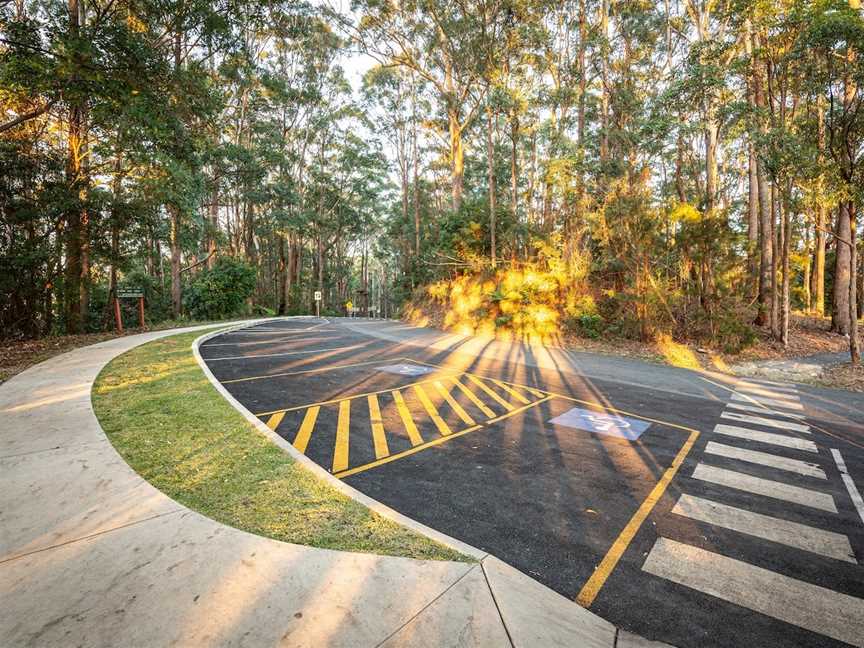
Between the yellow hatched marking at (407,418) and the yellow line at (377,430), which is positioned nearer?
the yellow line at (377,430)

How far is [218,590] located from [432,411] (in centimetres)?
494

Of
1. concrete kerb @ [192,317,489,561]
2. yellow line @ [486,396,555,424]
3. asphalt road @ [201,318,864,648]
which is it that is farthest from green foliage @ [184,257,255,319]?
yellow line @ [486,396,555,424]

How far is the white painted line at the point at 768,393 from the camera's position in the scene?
884cm

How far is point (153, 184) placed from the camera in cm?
1490

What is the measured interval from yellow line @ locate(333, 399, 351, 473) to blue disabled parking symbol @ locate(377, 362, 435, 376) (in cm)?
314

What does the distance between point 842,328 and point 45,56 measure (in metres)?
29.5

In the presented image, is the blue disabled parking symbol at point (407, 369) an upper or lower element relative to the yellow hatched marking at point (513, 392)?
upper

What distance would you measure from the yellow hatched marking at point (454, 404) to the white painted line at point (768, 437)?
4133mm

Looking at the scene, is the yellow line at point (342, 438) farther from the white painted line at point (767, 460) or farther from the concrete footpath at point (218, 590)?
the white painted line at point (767, 460)

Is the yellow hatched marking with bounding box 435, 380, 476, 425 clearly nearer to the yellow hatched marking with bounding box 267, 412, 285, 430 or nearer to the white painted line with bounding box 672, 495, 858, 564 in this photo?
the yellow hatched marking with bounding box 267, 412, 285, 430

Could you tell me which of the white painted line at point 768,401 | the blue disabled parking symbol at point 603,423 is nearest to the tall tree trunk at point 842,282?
the white painted line at point 768,401

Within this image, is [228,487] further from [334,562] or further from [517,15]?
[517,15]

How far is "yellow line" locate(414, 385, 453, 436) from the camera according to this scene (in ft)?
20.3

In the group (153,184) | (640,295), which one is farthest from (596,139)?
(153,184)
